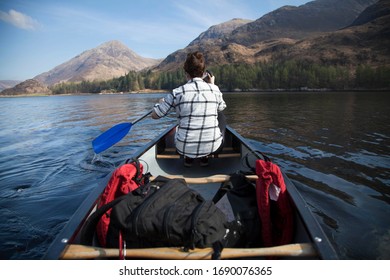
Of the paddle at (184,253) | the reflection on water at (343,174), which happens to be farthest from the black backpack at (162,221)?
the reflection on water at (343,174)

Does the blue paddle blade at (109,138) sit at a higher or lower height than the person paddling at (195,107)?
lower

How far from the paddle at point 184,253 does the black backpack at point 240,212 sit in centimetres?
30

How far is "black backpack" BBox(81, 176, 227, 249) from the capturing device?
92.7 inches

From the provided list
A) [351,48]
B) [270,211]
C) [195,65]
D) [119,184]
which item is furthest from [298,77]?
[119,184]

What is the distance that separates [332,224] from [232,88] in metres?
108

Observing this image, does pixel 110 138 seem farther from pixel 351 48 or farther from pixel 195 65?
pixel 351 48

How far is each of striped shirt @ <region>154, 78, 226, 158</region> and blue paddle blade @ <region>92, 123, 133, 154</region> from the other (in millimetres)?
2053

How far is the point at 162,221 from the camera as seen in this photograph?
7.81ft

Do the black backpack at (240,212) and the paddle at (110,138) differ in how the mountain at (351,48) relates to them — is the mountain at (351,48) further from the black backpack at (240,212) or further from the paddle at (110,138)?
the black backpack at (240,212)

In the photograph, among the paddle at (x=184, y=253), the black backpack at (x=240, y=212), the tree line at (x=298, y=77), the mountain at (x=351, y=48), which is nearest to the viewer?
the paddle at (x=184, y=253)

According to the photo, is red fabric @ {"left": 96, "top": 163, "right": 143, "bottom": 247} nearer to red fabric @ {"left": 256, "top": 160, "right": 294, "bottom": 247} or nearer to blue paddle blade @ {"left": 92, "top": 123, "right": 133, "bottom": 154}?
red fabric @ {"left": 256, "top": 160, "right": 294, "bottom": 247}

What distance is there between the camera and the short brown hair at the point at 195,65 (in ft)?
13.1

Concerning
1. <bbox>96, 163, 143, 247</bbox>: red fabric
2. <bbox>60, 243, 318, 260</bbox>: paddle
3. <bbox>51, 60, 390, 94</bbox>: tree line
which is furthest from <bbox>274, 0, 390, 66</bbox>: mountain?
<bbox>96, 163, 143, 247</bbox>: red fabric

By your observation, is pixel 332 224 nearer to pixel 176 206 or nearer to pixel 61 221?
pixel 176 206
